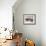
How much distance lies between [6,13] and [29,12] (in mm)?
1427

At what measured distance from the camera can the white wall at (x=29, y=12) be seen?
5625 millimetres

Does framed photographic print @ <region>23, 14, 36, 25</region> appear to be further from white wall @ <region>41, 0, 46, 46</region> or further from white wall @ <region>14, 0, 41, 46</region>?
white wall @ <region>41, 0, 46, 46</region>

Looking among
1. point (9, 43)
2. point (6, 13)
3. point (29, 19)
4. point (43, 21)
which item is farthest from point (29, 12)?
point (9, 43)

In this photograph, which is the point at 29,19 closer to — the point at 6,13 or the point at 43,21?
the point at 43,21

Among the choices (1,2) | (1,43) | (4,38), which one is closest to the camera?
(1,43)

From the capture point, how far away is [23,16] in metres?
5.64

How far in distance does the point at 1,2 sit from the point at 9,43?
1.62m

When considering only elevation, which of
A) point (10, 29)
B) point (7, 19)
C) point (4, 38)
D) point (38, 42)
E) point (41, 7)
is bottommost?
point (38, 42)

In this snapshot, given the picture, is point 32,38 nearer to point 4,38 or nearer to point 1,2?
point 4,38

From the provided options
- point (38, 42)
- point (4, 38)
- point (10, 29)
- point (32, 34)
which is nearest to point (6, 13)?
point (10, 29)

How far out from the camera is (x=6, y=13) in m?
4.55

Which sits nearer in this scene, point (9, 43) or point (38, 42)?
point (9, 43)

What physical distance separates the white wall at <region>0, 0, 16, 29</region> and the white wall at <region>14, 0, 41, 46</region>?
1101 millimetres

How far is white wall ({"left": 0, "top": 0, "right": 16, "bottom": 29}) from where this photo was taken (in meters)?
4.52
